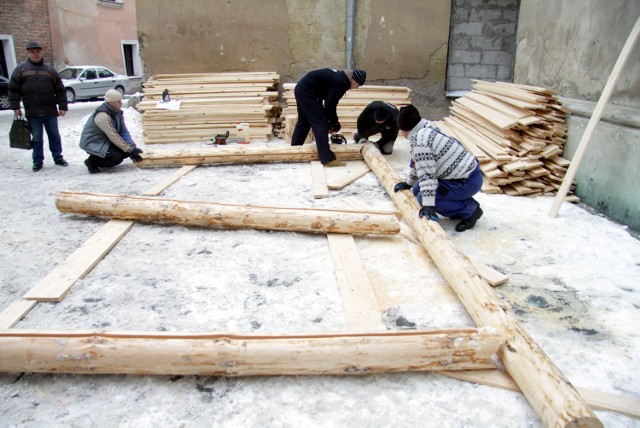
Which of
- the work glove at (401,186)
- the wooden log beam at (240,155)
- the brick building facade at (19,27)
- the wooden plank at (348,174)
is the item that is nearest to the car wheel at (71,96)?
the brick building facade at (19,27)

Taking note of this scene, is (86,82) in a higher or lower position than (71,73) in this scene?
lower

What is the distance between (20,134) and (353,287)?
20.1ft

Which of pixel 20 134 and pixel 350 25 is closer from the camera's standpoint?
pixel 20 134

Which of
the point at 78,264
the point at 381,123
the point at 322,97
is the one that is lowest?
the point at 78,264

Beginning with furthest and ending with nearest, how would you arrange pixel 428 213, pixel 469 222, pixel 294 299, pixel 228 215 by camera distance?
pixel 469 222, pixel 228 215, pixel 428 213, pixel 294 299

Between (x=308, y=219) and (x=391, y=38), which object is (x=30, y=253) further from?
(x=391, y=38)

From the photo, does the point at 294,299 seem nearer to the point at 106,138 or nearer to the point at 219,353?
the point at 219,353

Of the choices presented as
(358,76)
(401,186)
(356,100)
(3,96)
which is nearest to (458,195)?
(401,186)

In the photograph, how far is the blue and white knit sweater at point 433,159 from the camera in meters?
4.43

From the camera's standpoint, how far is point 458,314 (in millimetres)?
3230

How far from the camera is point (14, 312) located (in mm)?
3160

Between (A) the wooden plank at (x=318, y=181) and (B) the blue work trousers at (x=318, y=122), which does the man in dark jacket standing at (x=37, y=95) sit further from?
(A) the wooden plank at (x=318, y=181)

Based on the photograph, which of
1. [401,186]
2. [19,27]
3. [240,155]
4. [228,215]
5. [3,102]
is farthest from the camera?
[19,27]

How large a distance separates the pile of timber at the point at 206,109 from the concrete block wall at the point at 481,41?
13.8 ft
